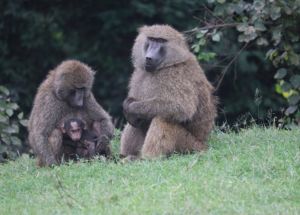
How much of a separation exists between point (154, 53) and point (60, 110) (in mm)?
1159

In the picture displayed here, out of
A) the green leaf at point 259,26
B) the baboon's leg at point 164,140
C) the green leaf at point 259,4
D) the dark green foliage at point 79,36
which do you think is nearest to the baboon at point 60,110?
the baboon's leg at point 164,140

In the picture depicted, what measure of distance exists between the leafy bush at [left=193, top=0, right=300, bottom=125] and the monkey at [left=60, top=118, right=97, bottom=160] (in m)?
1.95

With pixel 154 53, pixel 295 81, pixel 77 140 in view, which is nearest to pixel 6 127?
pixel 77 140

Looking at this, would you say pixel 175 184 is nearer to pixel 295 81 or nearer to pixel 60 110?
pixel 60 110

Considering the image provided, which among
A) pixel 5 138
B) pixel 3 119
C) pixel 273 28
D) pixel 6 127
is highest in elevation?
pixel 273 28

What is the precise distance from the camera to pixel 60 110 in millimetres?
9602

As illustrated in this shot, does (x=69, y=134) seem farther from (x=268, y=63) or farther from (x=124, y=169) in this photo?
(x=268, y=63)

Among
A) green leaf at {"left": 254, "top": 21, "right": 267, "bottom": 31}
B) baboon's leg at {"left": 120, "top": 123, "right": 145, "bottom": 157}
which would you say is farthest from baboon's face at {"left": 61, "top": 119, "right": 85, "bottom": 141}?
green leaf at {"left": 254, "top": 21, "right": 267, "bottom": 31}

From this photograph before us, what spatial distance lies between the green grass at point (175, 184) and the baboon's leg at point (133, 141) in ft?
2.05

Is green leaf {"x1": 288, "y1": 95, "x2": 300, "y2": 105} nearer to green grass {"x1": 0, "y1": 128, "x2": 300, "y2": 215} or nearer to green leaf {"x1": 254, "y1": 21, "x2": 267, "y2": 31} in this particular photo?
green leaf {"x1": 254, "y1": 21, "x2": 267, "y2": 31}

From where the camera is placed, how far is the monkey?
372 inches

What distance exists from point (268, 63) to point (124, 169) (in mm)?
7975

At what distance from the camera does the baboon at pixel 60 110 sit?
31.0 ft

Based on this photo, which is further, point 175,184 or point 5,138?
point 5,138
